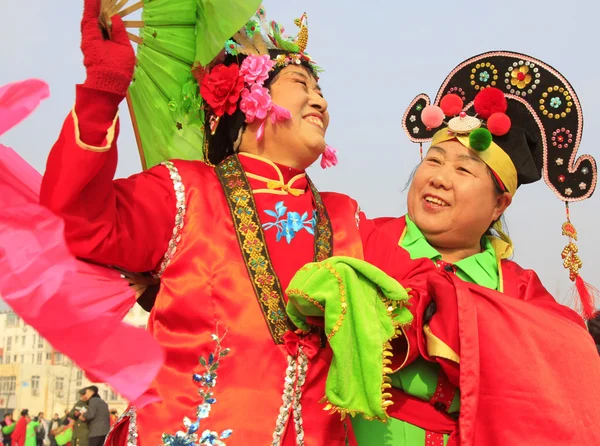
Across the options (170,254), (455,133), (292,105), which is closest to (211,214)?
(170,254)

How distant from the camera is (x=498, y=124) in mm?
3256

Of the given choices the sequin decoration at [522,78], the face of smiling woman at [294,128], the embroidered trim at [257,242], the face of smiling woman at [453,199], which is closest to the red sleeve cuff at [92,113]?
the embroidered trim at [257,242]

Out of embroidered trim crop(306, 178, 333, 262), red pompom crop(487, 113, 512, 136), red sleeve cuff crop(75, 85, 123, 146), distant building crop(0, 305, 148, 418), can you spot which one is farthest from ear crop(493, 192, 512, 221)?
distant building crop(0, 305, 148, 418)

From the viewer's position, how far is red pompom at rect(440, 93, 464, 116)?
11.1ft

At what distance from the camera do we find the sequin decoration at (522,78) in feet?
11.3

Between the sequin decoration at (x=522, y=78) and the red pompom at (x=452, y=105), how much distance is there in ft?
0.90

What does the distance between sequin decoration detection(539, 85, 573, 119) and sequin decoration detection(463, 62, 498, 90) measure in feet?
0.78

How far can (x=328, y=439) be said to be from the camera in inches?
95.8

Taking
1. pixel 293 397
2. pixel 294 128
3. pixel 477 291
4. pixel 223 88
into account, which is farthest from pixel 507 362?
pixel 223 88

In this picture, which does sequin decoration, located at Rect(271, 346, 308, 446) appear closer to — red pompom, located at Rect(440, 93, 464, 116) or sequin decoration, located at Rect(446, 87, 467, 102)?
red pompom, located at Rect(440, 93, 464, 116)

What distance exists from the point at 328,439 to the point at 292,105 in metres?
1.20

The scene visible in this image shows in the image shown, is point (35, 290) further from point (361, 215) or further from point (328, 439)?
point (361, 215)

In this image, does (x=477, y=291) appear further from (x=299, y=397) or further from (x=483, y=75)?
(x=483, y=75)

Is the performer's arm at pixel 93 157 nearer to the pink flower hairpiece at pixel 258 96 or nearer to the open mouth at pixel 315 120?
the pink flower hairpiece at pixel 258 96
